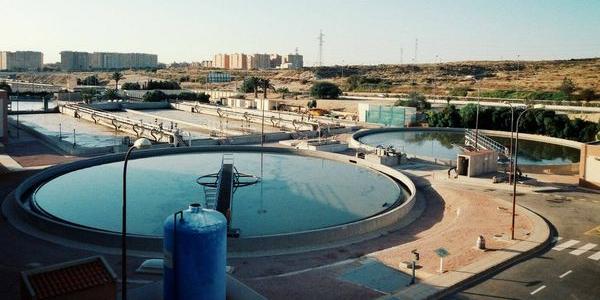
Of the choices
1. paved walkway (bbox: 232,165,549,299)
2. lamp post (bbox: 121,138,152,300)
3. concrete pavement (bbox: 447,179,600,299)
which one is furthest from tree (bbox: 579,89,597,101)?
lamp post (bbox: 121,138,152,300)

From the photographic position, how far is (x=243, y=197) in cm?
2650

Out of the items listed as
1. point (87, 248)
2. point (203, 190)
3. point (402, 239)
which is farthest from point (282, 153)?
point (87, 248)

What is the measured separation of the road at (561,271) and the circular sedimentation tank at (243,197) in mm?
5866

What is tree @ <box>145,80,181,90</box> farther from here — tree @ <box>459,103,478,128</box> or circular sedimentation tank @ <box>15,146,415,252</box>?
circular sedimentation tank @ <box>15,146,415,252</box>

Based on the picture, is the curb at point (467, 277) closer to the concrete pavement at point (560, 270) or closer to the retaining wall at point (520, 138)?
the concrete pavement at point (560, 270)

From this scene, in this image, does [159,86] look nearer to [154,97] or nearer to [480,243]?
[154,97]

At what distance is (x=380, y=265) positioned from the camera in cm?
1788

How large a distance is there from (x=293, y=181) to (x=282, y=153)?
910cm

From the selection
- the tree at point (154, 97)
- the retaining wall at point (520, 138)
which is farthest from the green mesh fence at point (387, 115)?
the tree at point (154, 97)

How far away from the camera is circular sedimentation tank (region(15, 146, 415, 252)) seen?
20.4 m

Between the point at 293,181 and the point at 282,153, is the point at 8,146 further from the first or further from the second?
the point at 293,181

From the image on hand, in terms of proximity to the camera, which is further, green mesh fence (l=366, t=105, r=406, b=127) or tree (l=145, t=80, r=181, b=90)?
tree (l=145, t=80, r=181, b=90)

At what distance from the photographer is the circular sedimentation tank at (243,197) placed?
20.4 m

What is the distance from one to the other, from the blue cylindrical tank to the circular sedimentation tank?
5500 mm
